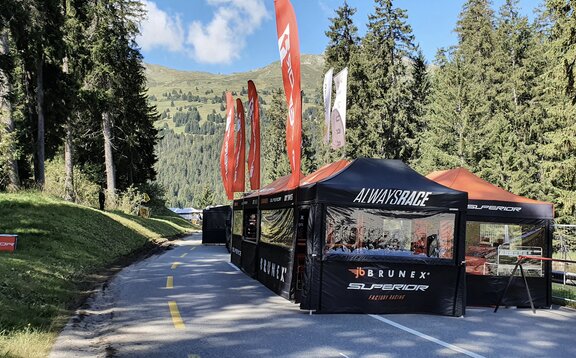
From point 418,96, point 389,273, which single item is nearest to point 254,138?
point 389,273

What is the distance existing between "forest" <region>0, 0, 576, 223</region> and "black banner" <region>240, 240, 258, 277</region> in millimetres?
9236

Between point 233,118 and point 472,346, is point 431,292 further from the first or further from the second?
point 233,118

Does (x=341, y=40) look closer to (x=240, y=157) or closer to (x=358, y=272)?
(x=240, y=157)

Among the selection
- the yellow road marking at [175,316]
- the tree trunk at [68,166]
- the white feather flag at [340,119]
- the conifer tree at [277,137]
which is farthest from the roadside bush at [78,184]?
the conifer tree at [277,137]

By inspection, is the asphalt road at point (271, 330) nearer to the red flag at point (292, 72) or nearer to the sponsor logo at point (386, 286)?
the sponsor logo at point (386, 286)

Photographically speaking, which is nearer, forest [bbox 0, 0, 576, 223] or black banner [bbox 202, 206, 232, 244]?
forest [bbox 0, 0, 576, 223]

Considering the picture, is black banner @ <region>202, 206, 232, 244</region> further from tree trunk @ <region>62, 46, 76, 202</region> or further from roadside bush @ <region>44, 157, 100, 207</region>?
tree trunk @ <region>62, 46, 76, 202</region>

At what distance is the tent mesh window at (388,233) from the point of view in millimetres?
9742

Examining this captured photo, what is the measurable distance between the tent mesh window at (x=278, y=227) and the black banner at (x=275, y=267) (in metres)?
0.16

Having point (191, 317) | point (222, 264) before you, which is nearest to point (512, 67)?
point (222, 264)

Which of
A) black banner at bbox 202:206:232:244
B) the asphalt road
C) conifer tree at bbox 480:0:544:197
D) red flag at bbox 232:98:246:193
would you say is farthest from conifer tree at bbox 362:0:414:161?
the asphalt road

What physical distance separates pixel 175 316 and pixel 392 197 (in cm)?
489

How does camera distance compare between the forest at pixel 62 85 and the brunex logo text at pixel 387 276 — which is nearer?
the brunex logo text at pixel 387 276

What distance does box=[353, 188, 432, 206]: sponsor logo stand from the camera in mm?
9773
